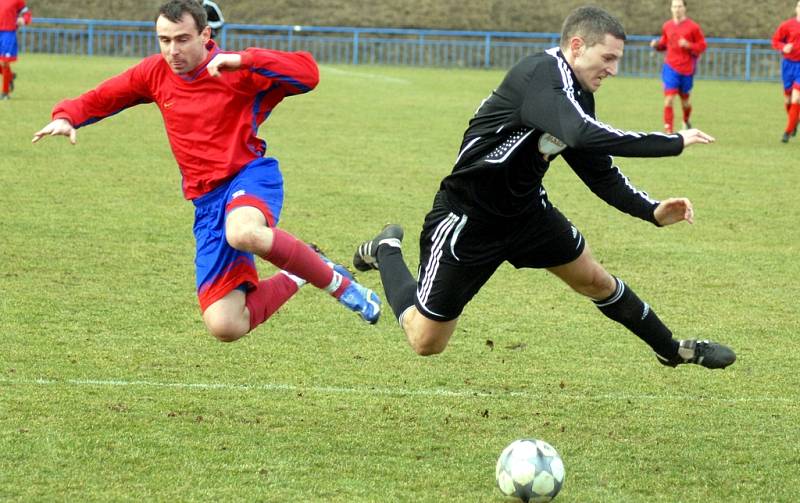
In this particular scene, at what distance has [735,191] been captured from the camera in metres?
13.4

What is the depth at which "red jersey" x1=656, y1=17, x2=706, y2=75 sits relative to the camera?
753 inches

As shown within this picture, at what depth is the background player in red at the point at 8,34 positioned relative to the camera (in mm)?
20719

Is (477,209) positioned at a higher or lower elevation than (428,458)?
higher

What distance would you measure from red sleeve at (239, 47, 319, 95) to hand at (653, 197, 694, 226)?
1747 millimetres

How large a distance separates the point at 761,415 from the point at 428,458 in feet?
5.79

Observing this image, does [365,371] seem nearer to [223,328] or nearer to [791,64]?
[223,328]

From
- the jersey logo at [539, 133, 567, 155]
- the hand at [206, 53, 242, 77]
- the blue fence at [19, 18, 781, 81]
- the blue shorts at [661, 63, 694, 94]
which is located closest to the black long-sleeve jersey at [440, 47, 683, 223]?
the jersey logo at [539, 133, 567, 155]

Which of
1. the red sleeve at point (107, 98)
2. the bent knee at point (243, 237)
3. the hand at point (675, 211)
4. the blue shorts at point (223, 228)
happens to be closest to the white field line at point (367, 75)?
the red sleeve at point (107, 98)

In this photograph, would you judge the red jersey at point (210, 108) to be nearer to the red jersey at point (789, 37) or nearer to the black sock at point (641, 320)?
the black sock at point (641, 320)

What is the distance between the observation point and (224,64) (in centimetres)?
550

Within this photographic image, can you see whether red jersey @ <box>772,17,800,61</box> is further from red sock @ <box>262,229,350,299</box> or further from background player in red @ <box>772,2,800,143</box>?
red sock @ <box>262,229,350,299</box>

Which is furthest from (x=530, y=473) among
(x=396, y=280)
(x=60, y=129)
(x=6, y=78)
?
(x=6, y=78)

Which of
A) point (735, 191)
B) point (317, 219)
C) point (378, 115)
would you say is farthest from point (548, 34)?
point (317, 219)

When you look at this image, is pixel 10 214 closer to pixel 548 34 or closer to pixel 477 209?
pixel 477 209
